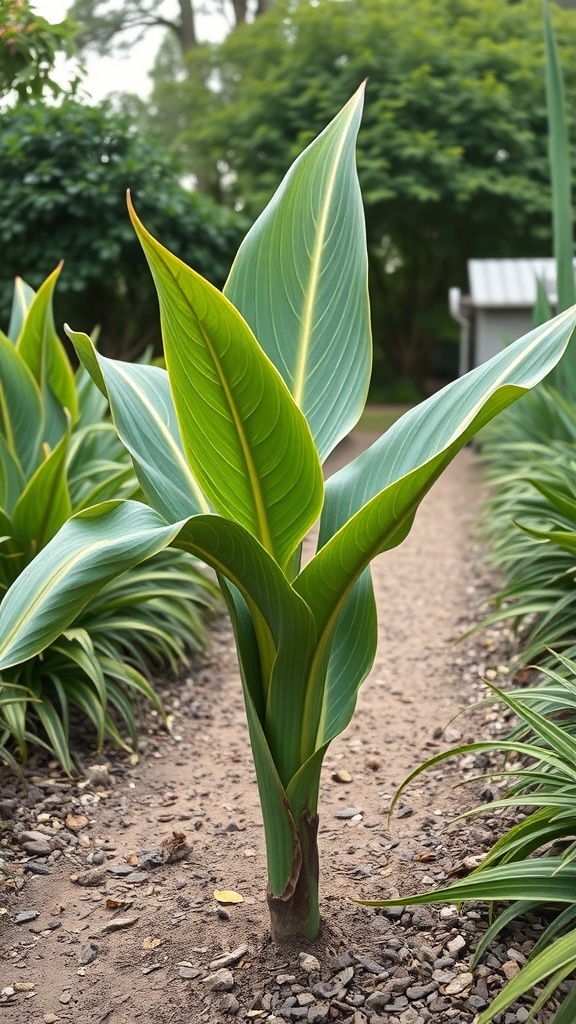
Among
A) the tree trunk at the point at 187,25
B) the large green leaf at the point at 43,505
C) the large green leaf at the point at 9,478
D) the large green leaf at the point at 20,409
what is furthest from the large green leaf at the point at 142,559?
the tree trunk at the point at 187,25

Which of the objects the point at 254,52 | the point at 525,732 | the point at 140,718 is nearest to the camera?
the point at 525,732

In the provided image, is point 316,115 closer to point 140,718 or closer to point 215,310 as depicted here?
point 140,718

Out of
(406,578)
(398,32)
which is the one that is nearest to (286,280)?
(406,578)

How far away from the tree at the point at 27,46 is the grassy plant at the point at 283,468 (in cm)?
254

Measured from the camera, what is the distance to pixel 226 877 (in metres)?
2.12

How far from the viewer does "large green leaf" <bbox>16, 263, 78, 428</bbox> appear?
11.0ft

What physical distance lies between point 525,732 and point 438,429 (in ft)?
3.89

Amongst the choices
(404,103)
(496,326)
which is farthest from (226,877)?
(404,103)

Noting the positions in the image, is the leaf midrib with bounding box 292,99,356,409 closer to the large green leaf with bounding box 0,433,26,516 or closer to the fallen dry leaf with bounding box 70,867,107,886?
the fallen dry leaf with bounding box 70,867,107,886

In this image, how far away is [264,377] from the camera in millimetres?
1353

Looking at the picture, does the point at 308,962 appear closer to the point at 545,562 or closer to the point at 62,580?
the point at 62,580

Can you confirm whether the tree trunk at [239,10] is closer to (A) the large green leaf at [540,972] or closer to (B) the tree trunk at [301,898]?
(B) the tree trunk at [301,898]

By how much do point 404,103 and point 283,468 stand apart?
11970mm

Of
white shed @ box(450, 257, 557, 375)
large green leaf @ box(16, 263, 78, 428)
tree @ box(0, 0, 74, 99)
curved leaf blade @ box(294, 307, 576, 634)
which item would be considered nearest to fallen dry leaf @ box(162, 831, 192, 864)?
curved leaf blade @ box(294, 307, 576, 634)
